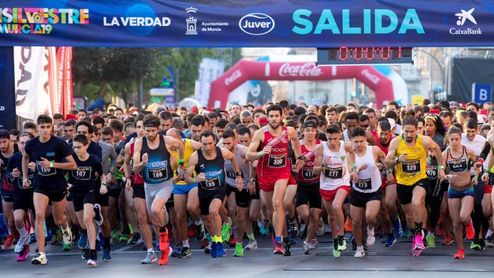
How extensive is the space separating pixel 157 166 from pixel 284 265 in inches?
81.6

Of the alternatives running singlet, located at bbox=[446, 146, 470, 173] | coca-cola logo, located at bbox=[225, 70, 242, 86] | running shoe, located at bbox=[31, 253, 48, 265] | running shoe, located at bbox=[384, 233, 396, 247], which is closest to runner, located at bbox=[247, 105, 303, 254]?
running shoe, located at bbox=[384, 233, 396, 247]

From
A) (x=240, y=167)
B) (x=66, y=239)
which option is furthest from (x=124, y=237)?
(x=240, y=167)

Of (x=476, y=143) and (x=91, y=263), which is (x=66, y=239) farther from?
(x=476, y=143)

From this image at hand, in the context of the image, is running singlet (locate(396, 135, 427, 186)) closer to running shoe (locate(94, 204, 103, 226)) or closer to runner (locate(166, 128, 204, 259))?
runner (locate(166, 128, 204, 259))

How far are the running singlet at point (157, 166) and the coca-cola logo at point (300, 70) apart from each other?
27272 mm

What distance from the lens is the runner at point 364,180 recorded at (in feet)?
49.4

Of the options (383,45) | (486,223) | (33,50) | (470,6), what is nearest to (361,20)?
(383,45)

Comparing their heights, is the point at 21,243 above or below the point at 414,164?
below

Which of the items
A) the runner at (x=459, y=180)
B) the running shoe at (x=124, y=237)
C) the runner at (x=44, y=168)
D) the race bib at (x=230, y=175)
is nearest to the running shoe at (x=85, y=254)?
the runner at (x=44, y=168)

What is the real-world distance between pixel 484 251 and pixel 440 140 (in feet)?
5.99

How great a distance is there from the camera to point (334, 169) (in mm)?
15289

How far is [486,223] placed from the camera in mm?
16609

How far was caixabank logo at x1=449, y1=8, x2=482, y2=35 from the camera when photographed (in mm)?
17891

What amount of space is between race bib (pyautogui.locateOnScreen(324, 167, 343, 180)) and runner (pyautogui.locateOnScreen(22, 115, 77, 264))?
3.32 meters
